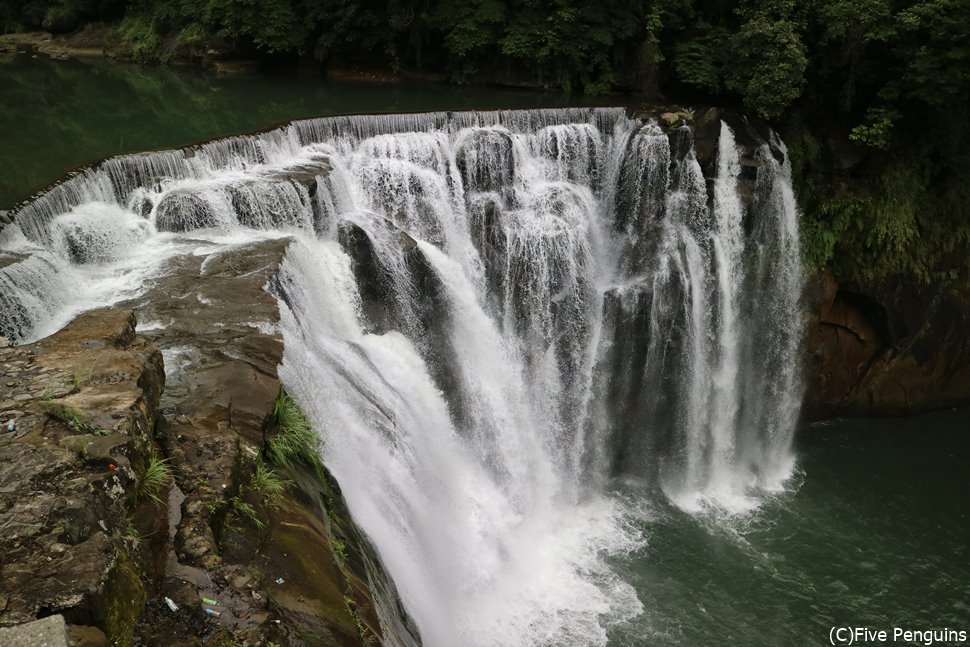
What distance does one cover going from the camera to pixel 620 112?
13.8 meters

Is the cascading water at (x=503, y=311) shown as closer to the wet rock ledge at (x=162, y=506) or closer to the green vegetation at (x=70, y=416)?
the wet rock ledge at (x=162, y=506)

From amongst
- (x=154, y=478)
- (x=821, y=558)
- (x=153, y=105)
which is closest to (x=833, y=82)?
(x=821, y=558)

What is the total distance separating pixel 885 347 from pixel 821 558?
210 inches

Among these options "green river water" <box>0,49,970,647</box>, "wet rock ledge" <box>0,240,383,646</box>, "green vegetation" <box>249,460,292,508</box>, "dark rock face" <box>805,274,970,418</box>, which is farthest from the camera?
"dark rock face" <box>805,274,970,418</box>

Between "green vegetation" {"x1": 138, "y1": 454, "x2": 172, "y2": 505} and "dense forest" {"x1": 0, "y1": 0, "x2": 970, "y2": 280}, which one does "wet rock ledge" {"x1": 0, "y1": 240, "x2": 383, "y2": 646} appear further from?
"dense forest" {"x1": 0, "y1": 0, "x2": 970, "y2": 280}

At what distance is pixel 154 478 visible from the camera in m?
4.59

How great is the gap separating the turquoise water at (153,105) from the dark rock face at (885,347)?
7966 millimetres

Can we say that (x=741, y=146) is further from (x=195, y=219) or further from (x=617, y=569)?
(x=195, y=219)

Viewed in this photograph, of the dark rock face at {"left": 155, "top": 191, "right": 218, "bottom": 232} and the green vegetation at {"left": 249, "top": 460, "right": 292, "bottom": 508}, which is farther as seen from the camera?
the dark rock face at {"left": 155, "top": 191, "right": 218, "bottom": 232}

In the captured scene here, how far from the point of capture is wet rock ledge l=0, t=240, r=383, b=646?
354 centimetres

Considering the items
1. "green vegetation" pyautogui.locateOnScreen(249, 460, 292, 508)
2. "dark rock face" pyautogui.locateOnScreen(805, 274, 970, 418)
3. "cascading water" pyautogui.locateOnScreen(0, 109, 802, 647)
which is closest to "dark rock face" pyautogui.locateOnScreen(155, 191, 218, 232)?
"cascading water" pyautogui.locateOnScreen(0, 109, 802, 647)

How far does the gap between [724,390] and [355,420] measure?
796 cm

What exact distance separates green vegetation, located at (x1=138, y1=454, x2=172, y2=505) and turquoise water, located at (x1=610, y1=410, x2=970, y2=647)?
21.8 ft

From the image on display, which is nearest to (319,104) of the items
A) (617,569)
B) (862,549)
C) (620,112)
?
(620,112)
